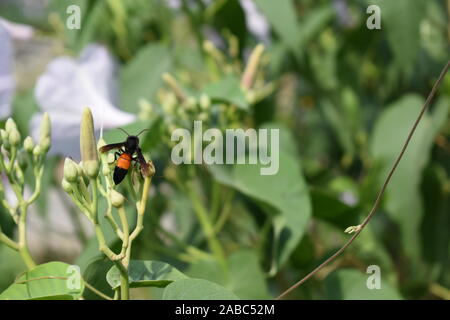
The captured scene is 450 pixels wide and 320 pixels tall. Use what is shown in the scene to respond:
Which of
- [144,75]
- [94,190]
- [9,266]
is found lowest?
[9,266]

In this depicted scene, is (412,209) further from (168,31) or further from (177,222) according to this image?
(168,31)

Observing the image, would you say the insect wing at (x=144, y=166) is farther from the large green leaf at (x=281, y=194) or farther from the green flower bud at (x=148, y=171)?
the large green leaf at (x=281, y=194)

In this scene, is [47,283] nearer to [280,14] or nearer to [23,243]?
[23,243]

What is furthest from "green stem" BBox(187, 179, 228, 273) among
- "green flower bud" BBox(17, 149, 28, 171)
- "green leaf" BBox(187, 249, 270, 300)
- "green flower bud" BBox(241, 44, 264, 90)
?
"green flower bud" BBox(17, 149, 28, 171)

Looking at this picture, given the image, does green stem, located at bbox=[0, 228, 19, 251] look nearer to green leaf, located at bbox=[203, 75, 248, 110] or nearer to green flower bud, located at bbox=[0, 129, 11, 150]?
green flower bud, located at bbox=[0, 129, 11, 150]

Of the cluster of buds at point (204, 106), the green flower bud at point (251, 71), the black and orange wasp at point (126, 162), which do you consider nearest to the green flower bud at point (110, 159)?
the black and orange wasp at point (126, 162)


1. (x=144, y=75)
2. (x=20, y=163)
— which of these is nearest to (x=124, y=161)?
(x=20, y=163)

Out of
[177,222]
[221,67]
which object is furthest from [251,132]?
[177,222]
